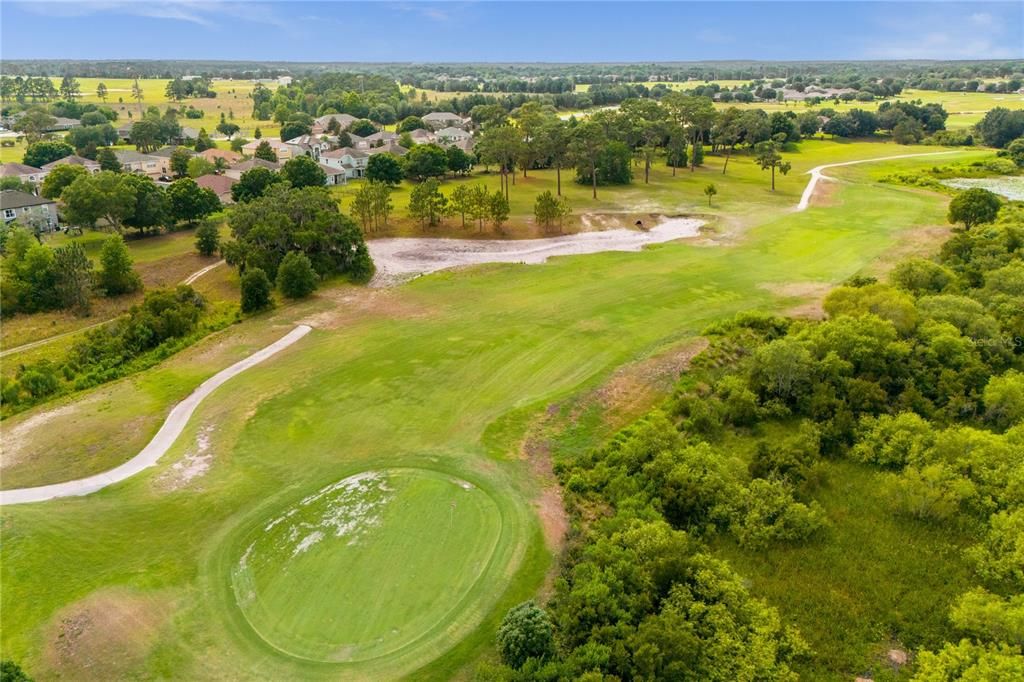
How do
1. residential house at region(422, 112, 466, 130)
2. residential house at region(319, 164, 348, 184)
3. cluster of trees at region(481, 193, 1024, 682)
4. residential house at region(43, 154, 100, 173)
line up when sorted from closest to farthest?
cluster of trees at region(481, 193, 1024, 682) < residential house at region(43, 154, 100, 173) < residential house at region(319, 164, 348, 184) < residential house at region(422, 112, 466, 130)

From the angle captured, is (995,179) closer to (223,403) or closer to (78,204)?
(223,403)

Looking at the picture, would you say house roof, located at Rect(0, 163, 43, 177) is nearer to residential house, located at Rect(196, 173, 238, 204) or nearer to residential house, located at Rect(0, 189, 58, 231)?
residential house, located at Rect(0, 189, 58, 231)

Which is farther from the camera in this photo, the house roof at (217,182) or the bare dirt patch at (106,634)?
the house roof at (217,182)

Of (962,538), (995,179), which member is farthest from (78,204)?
(995,179)

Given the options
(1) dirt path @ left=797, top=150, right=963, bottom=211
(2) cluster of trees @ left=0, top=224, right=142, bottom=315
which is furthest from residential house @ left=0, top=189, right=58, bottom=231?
(1) dirt path @ left=797, top=150, right=963, bottom=211

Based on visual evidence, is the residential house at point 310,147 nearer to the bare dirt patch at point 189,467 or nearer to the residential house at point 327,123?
the residential house at point 327,123

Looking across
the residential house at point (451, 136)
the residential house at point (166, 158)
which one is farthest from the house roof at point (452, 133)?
the residential house at point (166, 158)

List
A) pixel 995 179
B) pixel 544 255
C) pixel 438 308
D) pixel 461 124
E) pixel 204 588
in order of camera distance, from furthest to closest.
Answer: pixel 461 124, pixel 995 179, pixel 544 255, pixel 438 308, pixel 204 588
